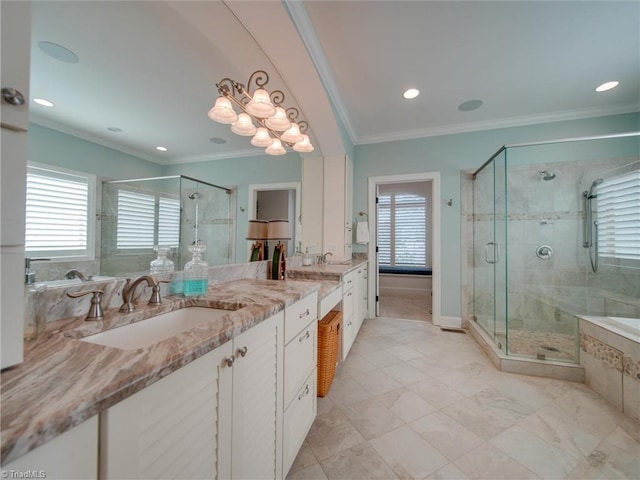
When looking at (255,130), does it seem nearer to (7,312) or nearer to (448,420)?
(7,312)

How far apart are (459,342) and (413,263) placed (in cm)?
278

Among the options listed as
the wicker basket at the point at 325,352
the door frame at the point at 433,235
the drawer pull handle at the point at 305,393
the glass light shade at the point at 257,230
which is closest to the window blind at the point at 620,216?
the door frame at the point at 433,235

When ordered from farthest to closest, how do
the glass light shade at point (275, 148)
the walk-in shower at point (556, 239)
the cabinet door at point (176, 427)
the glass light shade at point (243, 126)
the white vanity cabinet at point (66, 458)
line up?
the walk-in shower at point (556, 239) < the glass light shade at point (275, 148) < the glass light shade at point (243, 126) < the cabinet door at point (176, 427) < the white vanity cabinet at point (66, 458)

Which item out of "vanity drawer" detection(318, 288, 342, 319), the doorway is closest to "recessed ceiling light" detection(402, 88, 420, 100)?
the doorway

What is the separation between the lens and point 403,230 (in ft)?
18.3

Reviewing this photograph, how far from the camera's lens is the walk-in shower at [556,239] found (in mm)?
2533

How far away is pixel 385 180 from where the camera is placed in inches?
141

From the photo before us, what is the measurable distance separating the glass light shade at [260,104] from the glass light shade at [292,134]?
1.13 feet

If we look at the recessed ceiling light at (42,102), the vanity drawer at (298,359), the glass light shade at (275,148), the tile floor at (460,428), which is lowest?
the tile floor at (460,428)

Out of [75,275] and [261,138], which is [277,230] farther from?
[75,275]

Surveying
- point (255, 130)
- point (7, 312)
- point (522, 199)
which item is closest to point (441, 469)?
point (7, 312)

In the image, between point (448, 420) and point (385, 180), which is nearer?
point (448, 420)

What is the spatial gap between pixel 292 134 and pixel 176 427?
189cm

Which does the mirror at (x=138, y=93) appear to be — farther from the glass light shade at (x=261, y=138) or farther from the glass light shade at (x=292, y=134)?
the glass light shade at (x=292, y=134)
